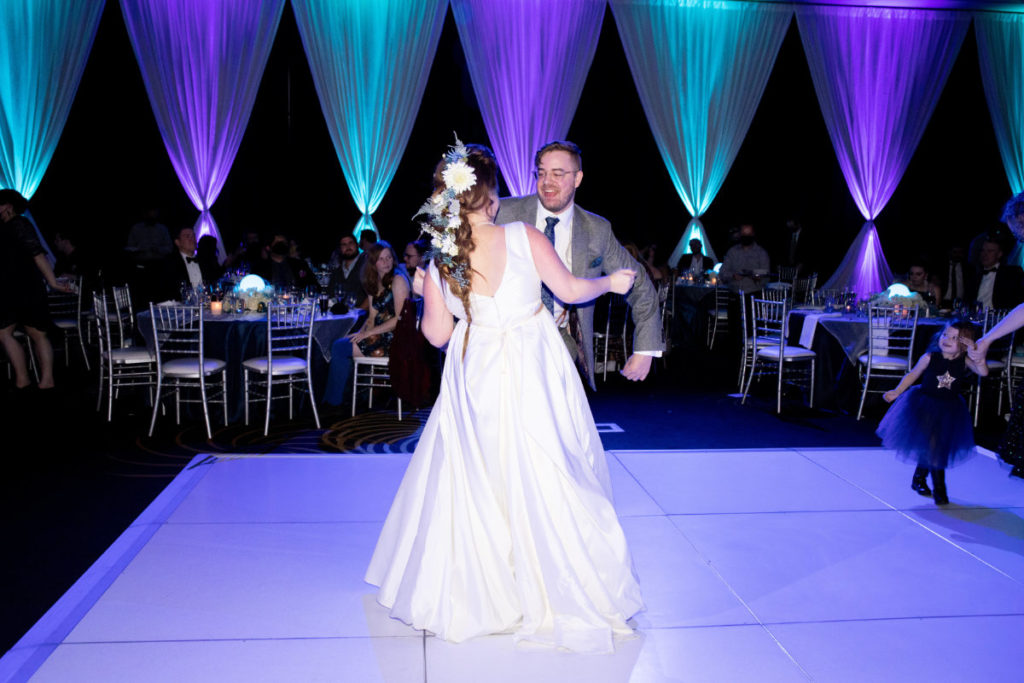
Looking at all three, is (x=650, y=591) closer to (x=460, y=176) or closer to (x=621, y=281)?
(x=621, y=281)

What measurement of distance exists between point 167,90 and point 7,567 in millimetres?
7564

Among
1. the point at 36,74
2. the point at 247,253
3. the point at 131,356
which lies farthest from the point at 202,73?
the point at 131,356

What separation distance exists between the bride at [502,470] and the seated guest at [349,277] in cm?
457

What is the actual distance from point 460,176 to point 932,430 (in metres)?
2.65

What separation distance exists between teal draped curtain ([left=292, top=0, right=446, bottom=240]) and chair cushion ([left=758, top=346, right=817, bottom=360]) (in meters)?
5.29

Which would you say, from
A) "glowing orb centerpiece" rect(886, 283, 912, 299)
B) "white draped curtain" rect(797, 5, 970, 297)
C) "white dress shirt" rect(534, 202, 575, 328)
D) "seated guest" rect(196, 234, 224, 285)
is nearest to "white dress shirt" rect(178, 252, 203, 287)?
"seated guest" rect(196, 234, 224, 285)

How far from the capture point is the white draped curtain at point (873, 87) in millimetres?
10523

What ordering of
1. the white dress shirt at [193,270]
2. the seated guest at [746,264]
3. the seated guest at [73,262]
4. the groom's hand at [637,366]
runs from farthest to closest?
1. the seated guest at [746,264]
2. the seated guest at [73,262]
3. the white dress shirt at [193,270]
4. the groom's hand at [637,366]

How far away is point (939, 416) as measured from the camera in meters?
3.81

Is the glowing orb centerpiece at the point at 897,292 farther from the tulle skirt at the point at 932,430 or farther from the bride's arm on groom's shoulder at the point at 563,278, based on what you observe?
the bride's arm on groom's shoulder at the point at 563,278

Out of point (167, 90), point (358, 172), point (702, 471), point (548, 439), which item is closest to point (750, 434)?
point (702, 471)

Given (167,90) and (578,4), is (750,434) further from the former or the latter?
(167,90)

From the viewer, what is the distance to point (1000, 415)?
21.4 feet

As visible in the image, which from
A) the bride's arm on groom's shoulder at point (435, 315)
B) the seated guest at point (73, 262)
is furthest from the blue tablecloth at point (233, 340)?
the bride's arm on groom's shoulder at point (435, 315)
